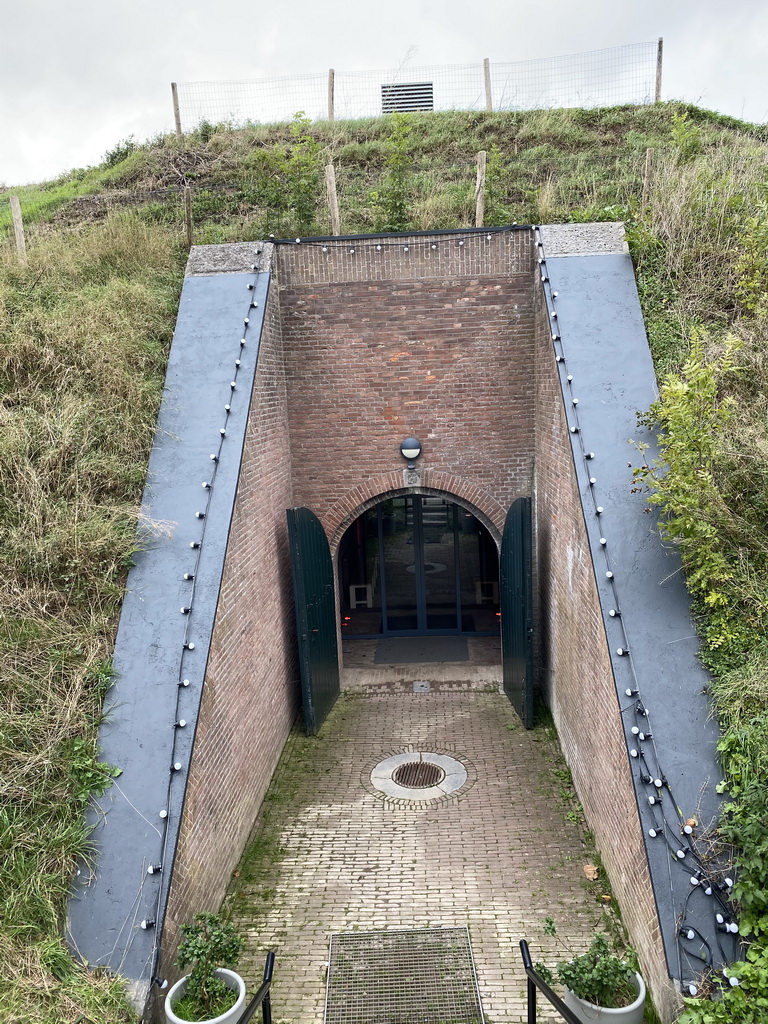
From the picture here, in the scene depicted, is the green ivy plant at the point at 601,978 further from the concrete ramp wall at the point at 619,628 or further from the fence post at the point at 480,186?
the fence post at the point at 480,186

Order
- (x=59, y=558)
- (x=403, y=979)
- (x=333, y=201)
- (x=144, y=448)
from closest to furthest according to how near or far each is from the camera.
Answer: (x=403, y=979) → (x=59, y=558) → (x=144, y=448) → (x=333, y=201)

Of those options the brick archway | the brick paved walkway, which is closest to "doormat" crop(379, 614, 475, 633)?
the brick archway

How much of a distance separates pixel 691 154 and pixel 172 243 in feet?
25.4

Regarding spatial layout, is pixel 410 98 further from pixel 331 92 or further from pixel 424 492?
pixel 424 492

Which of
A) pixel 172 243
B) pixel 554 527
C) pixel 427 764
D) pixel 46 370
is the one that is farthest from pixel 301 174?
pixel 427 764

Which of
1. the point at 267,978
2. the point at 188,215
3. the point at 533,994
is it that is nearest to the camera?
the point at 267,978

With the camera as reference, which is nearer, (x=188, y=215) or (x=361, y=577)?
(x=188, y=215)

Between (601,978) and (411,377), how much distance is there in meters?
6.48

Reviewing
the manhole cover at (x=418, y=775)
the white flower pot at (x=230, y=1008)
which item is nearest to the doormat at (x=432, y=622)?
the manhole cover at (x=418, y=775)

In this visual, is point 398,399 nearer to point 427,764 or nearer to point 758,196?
point 427,764

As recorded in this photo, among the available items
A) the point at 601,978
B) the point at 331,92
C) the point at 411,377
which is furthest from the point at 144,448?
the point at 331,92

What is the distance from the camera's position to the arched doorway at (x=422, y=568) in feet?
36.7

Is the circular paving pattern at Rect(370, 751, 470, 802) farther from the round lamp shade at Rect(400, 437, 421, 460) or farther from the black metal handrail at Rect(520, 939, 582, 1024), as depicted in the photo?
the round lamp shade at Rect(400, 437, 421, 460)

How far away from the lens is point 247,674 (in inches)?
259
